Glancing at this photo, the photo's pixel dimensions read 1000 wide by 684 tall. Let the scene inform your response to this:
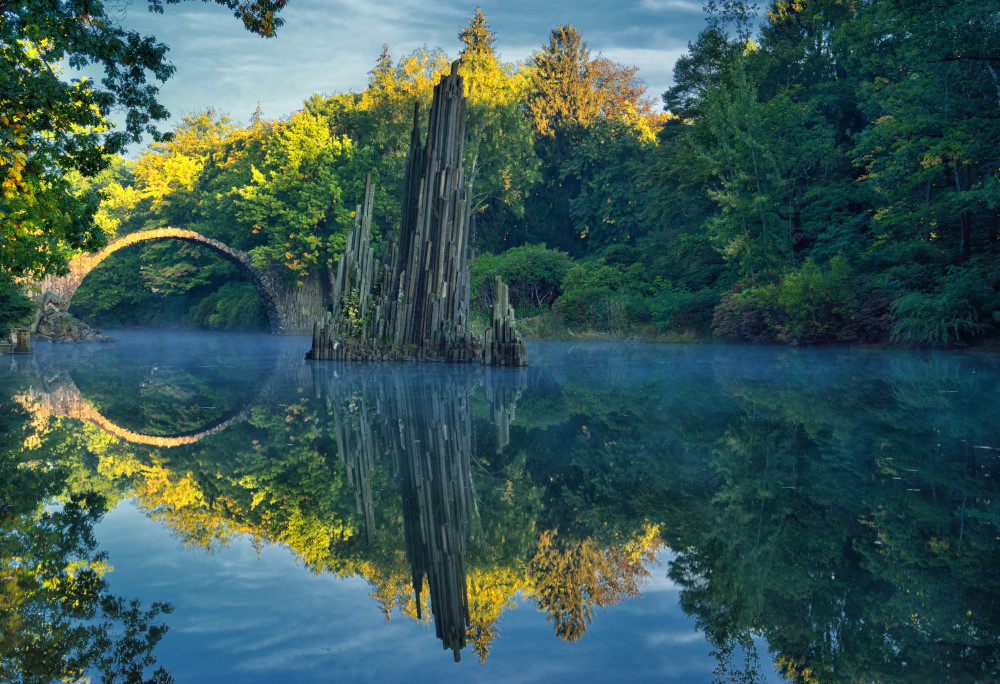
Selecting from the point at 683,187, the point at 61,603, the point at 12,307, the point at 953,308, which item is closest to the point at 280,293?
the point at 683,187

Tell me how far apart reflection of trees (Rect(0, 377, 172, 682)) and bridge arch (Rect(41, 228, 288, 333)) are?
125 ft

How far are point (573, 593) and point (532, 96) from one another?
54.2 metres

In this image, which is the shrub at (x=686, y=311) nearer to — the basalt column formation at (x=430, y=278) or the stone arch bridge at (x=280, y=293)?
the basalt column formation at (x=430, y=278)

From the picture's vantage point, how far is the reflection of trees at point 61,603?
3.50 m

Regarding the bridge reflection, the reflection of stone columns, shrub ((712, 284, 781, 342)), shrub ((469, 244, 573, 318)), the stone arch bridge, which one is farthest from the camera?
the stone arch bridge

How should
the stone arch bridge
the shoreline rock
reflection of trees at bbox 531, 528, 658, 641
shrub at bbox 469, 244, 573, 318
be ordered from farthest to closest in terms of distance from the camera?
the stone arch bridge, shrub at bbox 469, 244, 573, 318, the shoreline rock, reflection of trees at bbox 531, 528, 658, 641

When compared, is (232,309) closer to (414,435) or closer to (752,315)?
(752,315)

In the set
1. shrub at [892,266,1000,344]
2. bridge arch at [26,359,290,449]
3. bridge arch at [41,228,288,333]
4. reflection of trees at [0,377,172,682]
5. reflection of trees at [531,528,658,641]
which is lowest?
reflection of trees at [531,528,658,641]

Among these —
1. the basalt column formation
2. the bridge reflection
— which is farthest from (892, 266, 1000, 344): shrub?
the bridge reflection

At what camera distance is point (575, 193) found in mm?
53500

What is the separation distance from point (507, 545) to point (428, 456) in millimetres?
3088

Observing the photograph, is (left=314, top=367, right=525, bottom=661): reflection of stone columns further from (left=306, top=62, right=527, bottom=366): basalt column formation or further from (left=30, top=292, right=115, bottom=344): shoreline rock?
(left=30, top=292, right=115, bottom=344): shoreline rock

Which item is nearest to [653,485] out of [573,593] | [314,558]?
[573,593]

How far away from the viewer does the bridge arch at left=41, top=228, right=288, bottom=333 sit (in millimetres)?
40594
